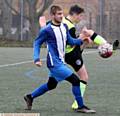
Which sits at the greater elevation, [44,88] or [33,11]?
[33,11]

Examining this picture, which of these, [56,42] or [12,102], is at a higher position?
[56,42]

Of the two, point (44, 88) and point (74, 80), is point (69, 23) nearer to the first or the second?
point (74, 80)

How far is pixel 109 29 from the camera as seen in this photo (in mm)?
40875

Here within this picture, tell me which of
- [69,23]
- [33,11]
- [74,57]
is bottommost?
[74,57]

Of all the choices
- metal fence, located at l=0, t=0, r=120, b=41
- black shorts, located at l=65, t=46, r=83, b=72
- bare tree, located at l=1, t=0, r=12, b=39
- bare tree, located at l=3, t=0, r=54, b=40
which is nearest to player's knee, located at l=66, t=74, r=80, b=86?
black shorts, located at l=65, t=46, r=83, b=72

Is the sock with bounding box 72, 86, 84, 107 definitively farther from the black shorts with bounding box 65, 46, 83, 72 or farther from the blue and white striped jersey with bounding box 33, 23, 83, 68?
the black shorts with bounding box 65, 46, 83, 72

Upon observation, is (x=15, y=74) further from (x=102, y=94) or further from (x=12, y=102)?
(x=12, y=102)

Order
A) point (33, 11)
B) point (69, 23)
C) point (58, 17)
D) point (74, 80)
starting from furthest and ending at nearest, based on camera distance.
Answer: point (33, 11) < point (69, 23) < point (74, 80) < point (58, 17)

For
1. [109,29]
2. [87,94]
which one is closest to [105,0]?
[109,29]

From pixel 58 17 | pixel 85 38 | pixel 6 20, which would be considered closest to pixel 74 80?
pixel 85 38

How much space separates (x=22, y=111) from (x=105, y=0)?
32917 millimetres

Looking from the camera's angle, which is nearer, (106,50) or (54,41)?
(54,41)

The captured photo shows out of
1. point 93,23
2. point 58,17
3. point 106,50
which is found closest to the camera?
point 58,17

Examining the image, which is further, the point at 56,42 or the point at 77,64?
the point at 77,64
